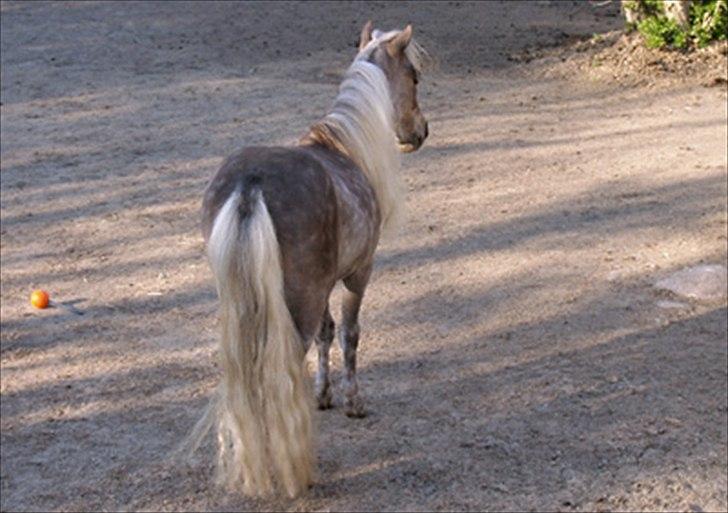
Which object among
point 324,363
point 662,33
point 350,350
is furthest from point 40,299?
point 662,33

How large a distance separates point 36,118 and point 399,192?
21.3ft

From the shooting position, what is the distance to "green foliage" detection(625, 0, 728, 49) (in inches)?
436

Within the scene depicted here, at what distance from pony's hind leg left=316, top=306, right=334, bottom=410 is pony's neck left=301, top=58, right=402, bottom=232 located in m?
0.57

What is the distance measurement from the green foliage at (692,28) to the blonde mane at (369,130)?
7.03 metres

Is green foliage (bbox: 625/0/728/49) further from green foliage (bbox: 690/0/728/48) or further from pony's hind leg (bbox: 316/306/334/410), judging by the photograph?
pony's hind leg (bbox: 316/306/334/410)

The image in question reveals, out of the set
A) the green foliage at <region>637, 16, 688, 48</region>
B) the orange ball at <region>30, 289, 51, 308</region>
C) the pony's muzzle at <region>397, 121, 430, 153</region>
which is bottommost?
the orange ball at <region>30, 289, 51, 308</region>

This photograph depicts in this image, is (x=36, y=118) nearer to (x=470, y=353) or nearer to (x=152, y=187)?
(x=152, y=187)

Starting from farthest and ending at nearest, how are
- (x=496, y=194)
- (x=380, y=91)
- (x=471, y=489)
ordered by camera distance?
(x=496, y=194)
(x=380, y=91)
(x=471, y=489)

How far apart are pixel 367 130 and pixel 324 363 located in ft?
3.60

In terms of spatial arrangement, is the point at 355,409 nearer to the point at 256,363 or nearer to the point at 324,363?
the point at 324,363

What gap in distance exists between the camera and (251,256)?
3799mm

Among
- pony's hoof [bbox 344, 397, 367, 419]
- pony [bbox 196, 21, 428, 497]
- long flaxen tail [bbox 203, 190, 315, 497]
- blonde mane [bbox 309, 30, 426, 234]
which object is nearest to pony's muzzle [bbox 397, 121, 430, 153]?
blonde mane [bbox 309, 30, 426, 234]

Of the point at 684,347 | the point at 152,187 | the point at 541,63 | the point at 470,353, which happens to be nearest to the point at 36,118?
the point at 152,187

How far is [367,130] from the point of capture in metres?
4.82
